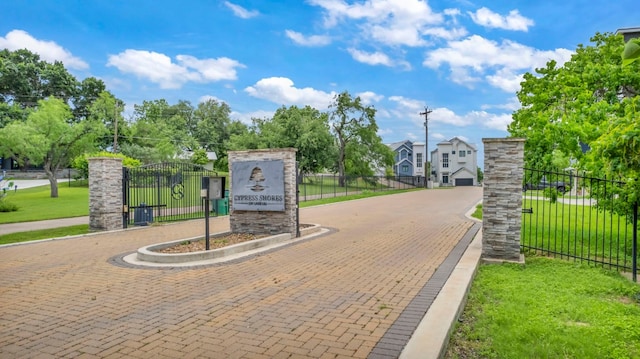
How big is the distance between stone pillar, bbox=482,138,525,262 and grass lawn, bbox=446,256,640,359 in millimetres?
857

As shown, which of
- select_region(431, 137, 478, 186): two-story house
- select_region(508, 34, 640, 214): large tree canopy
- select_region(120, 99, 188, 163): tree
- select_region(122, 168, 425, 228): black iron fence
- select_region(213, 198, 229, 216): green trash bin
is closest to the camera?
select_region(508, 34, 640, 214): large tree canopy

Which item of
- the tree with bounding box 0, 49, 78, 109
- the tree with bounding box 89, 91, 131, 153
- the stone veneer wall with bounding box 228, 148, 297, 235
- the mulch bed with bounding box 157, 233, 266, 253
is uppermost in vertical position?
the tree with bounding box 0, 49, 78, 109

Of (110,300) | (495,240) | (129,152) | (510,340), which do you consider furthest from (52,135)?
(510,340)

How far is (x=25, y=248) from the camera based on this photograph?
32.2 feet

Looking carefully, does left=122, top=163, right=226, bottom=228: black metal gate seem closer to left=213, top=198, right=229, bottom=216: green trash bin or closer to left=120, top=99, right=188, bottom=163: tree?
left=213, top=198, right=229, bottom=216: green trash bin

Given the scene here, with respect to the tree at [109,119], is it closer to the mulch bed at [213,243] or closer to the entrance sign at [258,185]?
the entrance sign at [258,185]

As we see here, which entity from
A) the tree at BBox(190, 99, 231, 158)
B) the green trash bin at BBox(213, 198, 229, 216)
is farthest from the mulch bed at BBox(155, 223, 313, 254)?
the tree at BBox(190, 99, 231, 158)

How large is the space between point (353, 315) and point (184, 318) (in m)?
1.96

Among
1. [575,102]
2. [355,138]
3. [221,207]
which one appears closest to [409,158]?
[355,138]

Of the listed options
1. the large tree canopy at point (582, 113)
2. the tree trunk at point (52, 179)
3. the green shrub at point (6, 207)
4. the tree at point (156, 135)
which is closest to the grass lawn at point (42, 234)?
the green shrub at point (6, 207)

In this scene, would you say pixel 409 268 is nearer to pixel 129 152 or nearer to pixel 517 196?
pixel 517 196

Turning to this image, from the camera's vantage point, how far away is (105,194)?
13.0 m

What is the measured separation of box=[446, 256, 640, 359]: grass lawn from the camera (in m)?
3.95

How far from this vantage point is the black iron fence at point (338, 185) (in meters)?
29.8
